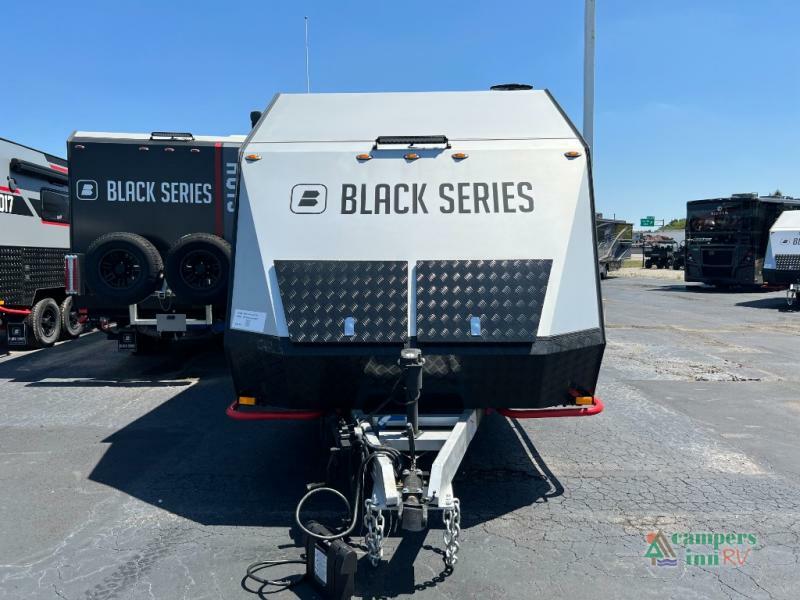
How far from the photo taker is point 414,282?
4.18 meters

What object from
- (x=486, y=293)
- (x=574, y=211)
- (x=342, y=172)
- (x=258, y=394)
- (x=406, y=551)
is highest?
(x=342, y=172)

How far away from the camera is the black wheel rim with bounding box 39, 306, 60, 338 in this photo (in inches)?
448

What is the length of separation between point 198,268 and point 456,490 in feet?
12.4

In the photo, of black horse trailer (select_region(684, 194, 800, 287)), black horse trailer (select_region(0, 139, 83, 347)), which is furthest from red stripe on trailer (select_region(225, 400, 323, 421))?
black horse trailer (select_region(684, 194, 800, 287))

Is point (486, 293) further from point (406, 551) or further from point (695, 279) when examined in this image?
point (695, 279)

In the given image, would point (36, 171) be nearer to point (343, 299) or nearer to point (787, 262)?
point (343, 299)

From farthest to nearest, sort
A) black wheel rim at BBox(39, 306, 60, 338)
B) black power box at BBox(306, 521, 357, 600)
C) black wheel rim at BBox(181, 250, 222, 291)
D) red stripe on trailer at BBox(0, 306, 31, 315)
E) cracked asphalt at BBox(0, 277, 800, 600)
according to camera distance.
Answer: black wheel rim at BBox(39, 306, 60, 338), red stripe on trailer at BBox(0, 306, 31, 315), black wheel rim at BBox(181, 250, 222, 291), cracked asphalt at BBox(0, 277, 800, 600), black power box at BBox(306, 521, 357, 600)

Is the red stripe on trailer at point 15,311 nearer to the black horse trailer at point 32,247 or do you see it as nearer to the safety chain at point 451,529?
the black horse trailer at point 32,247

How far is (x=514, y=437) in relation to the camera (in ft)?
20.0

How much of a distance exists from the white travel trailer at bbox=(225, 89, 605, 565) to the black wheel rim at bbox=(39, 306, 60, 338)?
Result: 338 inches

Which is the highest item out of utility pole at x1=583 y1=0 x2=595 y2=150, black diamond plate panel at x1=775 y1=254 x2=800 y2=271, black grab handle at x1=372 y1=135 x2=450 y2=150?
utility pole at x1=583 y1=0 x2=595 y2=150

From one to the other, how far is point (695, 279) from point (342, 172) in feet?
75.2

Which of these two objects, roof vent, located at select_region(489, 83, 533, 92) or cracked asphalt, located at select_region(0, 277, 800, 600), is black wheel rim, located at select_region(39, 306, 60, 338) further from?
roof vent, located at select_region(489, 83, 533, 92)

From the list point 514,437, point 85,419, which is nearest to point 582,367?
point 514,437
